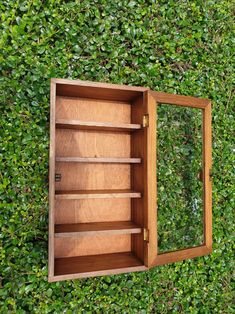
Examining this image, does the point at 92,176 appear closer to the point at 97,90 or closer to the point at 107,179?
the point at 107,179

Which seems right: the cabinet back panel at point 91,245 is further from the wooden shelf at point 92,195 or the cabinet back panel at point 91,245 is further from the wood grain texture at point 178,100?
the wood grain texture at point 178,100

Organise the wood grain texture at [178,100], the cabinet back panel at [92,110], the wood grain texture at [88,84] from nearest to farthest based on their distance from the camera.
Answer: the wood grain texture at [88,84] < the wood grain texture at [178,100] < the cabinet back panel at [92,110]

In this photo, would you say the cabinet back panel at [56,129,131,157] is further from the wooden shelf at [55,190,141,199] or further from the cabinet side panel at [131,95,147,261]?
the wooden shelf at [55,190,141,199]

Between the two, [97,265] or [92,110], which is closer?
[97,265]

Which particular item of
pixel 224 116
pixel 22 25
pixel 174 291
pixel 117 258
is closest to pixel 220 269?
pixel 174 291

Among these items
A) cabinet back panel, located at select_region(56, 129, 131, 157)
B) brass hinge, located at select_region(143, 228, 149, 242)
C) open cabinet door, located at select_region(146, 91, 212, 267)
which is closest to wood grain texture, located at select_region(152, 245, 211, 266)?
open cabinet door, located at select_region(146, 91, 212, 267)

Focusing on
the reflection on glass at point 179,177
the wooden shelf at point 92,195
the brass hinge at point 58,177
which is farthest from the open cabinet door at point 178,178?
the brass hinge at point 58,177

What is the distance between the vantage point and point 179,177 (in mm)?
1505

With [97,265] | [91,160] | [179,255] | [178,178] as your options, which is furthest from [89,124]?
[179,255]

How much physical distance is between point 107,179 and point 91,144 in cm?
21

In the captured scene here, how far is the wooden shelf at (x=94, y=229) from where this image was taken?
1237mm

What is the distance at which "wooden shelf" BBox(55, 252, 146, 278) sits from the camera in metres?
1.25

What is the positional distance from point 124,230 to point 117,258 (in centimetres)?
21

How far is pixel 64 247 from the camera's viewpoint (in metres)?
1.41
